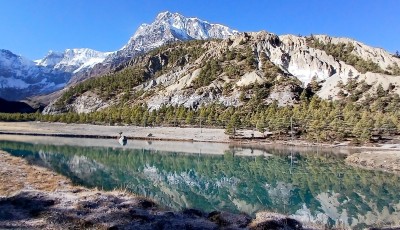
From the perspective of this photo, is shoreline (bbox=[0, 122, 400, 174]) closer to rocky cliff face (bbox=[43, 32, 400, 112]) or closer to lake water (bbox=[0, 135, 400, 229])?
lake water (bbox=[0, 135, 400, 229])

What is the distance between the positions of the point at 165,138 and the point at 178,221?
86969mm

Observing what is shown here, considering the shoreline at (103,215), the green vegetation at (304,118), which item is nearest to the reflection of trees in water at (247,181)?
the shoreline at (103,215)

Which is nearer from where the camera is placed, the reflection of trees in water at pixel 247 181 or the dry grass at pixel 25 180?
the dry grass at pixel 25 180

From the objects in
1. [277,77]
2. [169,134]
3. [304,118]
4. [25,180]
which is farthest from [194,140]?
[277,77]

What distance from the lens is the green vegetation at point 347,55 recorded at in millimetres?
161625

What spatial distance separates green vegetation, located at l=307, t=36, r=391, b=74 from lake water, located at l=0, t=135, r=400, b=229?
110 meters

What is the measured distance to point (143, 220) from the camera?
20000 mm

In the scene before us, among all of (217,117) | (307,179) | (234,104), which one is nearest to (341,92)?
(234,104)

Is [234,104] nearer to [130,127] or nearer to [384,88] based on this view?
[130,127]

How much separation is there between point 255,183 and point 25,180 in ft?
81.0

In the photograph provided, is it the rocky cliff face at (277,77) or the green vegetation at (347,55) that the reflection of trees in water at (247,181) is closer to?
the rocky cliff face at (277,77)

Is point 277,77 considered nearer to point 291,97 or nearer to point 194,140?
point 291,97

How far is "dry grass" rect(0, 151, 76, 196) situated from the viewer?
93.0 feet

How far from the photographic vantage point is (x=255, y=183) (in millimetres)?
42375
